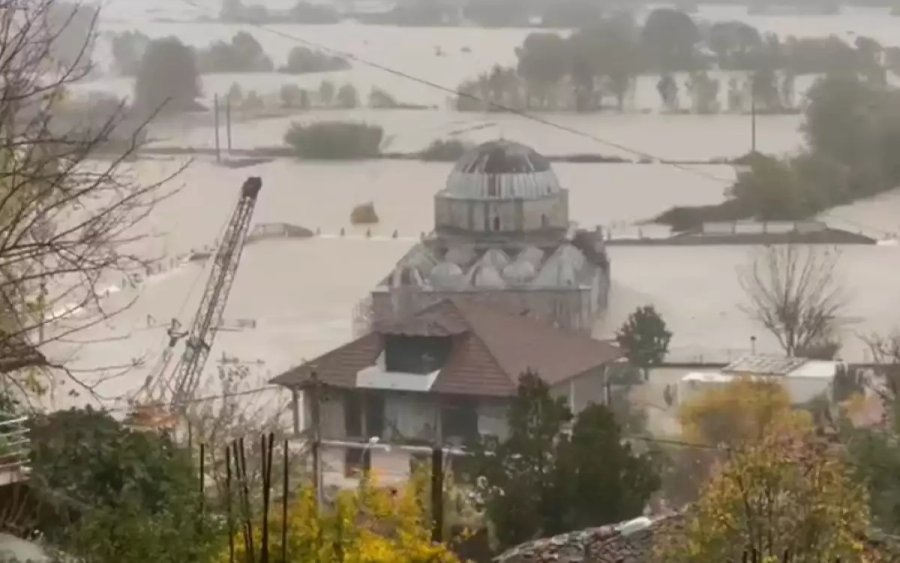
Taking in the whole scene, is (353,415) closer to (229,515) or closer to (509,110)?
(509,110)

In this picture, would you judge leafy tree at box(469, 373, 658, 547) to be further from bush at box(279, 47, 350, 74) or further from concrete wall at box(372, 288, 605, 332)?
bush at box(279, 47, 350, 74)

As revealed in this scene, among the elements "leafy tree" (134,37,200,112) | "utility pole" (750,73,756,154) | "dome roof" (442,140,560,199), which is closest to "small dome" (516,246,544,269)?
"dome roof" (442,140,560,199)

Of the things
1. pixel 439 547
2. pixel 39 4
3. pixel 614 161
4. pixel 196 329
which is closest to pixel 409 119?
pixel 614 161

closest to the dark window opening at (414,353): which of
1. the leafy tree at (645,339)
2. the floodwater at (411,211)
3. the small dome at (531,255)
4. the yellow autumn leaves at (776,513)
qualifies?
the floodwater at (411,211)

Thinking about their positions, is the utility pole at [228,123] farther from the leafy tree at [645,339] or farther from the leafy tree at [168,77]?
the leafy tree at [645,339]

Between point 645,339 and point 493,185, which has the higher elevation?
point 493,185

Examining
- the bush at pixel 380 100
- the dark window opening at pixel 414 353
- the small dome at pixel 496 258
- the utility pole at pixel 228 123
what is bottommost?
the dark window opening at pixel 414 353

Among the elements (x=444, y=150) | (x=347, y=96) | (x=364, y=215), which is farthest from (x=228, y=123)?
(x=444, y=150)
